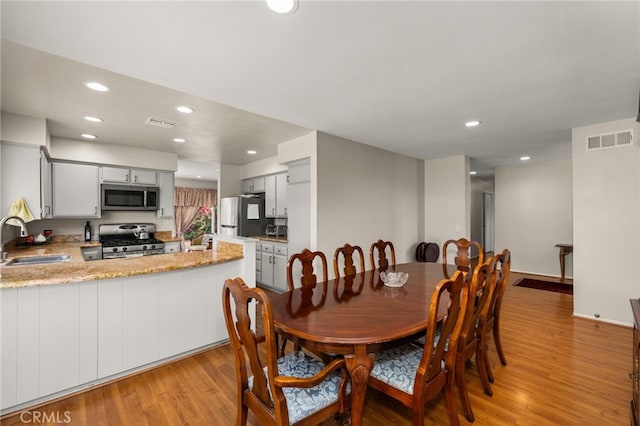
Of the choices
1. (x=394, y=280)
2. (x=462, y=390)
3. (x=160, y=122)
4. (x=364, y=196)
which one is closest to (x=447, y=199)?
(x=364, y=196)

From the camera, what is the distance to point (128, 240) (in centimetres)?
444

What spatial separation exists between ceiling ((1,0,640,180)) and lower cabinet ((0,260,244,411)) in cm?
165

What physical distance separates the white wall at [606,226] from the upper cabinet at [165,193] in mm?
6148

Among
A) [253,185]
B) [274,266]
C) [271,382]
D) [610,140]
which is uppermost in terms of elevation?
[610,140]

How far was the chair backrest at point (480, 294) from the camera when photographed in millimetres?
1625

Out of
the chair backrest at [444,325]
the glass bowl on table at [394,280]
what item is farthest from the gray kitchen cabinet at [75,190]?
the chair backrest at [444,325]

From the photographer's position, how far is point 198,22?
5.18 feet

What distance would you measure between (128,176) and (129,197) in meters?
0.34

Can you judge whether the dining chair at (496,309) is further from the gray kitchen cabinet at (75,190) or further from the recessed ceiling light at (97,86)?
the gray kitchen cabinet at (75,190)

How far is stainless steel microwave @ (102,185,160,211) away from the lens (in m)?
4.36

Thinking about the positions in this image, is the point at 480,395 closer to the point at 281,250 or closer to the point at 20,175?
the point at 281,250

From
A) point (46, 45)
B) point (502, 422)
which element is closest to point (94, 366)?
point (46, 45)

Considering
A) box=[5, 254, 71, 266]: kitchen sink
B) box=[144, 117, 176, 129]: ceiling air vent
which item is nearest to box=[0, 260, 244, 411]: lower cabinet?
box=[5, 254, 71, 266]: kitchen sink

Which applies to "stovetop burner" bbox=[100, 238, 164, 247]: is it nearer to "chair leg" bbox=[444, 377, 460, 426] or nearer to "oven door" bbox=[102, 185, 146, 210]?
"oven door" bbox=[102, 185, 146, 210]
